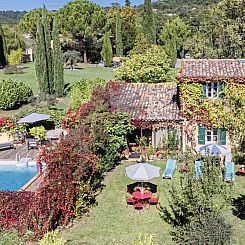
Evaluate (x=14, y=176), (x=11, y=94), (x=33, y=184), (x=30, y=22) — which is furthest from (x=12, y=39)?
(x=33, y=184)

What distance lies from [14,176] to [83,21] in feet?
163

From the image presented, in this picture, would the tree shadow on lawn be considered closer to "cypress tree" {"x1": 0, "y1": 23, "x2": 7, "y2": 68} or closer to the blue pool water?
the blue pool water

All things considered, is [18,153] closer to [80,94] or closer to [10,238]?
[80,94]

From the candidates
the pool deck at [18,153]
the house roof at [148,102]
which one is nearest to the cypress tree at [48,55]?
the house roof at [148,102]

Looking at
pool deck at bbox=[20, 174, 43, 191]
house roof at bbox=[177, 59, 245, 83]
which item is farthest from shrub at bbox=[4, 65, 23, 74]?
pool deck at bbox=[20, 174, 43, 191]

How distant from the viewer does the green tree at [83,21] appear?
69.3m

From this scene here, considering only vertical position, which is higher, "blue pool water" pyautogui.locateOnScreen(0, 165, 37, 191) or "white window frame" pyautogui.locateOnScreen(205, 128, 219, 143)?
"white window frame" pyautogui.locateOnScreen(205, 128, 219, 143)

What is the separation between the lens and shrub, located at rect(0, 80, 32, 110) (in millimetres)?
36559

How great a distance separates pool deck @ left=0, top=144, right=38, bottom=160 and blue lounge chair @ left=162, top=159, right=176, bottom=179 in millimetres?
8481

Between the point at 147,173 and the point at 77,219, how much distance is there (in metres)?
3.93

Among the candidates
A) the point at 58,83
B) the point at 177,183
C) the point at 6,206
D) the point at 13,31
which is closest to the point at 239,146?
the point at 177,183

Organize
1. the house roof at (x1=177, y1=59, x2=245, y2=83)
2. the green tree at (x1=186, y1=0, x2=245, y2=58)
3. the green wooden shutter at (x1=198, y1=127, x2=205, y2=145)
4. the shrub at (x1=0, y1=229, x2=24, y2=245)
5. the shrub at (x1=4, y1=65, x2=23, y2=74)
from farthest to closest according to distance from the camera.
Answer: the shrub at (x1=4, y1=65, x2=23, y2=74) < the green tree at (x1=186, y1=0, x2=245, y2=58) < the green wooden shutter at (x1=198, y1=127, x2=205, y2=145) < the house roof at (x1=177, y1=59, x2=245, y2=83) < the shrub at (x1=0, y1=229, x2=24, y2=245)

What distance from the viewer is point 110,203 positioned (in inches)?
754

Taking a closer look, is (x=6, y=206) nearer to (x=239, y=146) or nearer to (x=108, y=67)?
(x=239, y=146)
